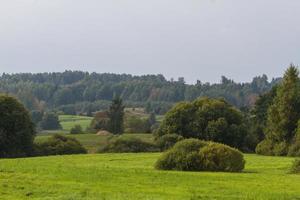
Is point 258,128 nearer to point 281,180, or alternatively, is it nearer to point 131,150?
point 131,150

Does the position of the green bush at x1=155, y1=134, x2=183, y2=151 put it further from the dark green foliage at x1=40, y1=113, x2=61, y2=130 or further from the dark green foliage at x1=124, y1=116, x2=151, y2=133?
the dark green foliage at x1=40, y1=113, x2=61, y2=130

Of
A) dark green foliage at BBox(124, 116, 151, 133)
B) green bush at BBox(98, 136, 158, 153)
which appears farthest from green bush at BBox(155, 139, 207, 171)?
dark green foliage at BBox(124, 116, 151, 133)

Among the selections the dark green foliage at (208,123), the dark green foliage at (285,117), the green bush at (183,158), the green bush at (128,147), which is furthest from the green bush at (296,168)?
the dark green foliage at (208,123)

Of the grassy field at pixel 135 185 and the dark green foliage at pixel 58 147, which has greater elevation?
the grassy field at pixel 135 185

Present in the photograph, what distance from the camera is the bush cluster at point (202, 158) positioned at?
3131 centimetres

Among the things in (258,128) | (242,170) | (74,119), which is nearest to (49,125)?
(74,119)

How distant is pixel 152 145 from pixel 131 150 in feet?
9.00

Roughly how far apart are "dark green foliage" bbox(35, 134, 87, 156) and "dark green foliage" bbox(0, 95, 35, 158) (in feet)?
3.43

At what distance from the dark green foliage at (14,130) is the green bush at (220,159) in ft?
90.1

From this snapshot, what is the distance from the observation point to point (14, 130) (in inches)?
2172

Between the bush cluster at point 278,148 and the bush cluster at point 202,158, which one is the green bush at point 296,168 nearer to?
the bush cluster at point 202,158

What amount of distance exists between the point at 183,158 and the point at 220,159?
6.70 ft

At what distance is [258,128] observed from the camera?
71.0m

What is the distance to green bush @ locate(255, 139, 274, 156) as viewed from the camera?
56.7m
